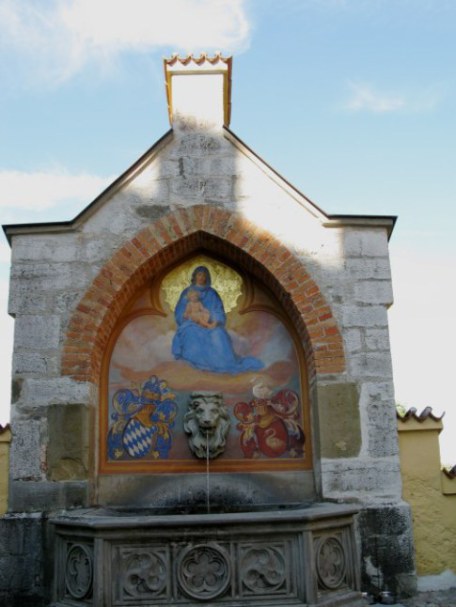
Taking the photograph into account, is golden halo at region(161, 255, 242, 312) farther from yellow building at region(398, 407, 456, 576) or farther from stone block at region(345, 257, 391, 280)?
yellow building at region(398, 407, 456, 576)

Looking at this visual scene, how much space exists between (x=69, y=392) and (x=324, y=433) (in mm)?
2518

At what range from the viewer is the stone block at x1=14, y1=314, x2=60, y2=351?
683 cm

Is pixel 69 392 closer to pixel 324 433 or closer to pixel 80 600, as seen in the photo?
pixel 80 600

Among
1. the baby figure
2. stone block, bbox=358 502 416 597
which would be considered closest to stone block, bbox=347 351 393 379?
stone block, bbox=358 502 416 597

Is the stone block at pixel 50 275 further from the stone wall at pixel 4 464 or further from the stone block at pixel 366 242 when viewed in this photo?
the stone block at pixel 366 242

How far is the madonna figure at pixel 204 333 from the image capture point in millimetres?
7349

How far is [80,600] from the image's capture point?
5418mm

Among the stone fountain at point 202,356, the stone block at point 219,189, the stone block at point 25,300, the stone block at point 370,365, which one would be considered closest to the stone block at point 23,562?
the stone fountain at point 202,356

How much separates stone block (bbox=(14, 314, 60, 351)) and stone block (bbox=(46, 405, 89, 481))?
2.10 feet

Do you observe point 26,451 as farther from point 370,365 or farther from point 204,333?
point 370,365

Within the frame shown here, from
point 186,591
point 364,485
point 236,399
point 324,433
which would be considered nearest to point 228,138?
point 236,399

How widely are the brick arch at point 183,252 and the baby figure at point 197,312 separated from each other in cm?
47

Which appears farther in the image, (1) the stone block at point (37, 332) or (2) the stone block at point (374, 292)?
(2) the stone block at point (374, 292)

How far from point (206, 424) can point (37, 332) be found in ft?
6.33
